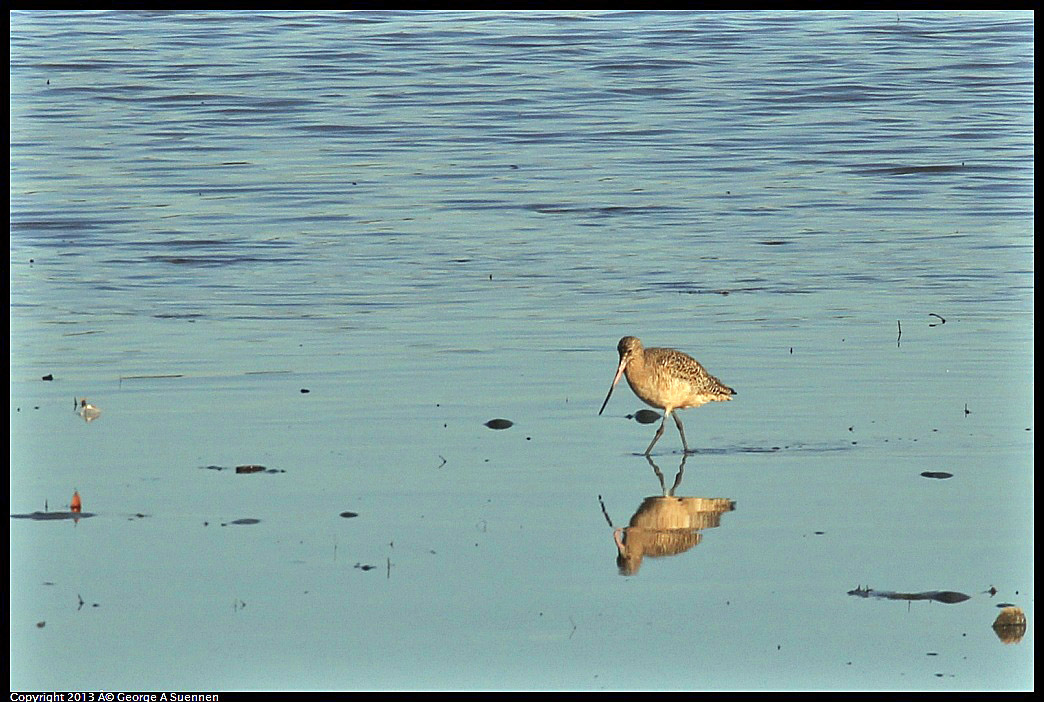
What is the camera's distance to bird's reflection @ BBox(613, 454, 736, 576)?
670cm

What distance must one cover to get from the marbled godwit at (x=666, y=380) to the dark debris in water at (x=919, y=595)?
268cm

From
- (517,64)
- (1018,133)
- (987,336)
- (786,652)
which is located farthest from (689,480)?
(517,64)

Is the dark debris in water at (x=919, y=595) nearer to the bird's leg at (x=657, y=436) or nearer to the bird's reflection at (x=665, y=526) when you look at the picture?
the bird's reflection at (x=665, y=526)

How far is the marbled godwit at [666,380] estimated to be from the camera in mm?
8914

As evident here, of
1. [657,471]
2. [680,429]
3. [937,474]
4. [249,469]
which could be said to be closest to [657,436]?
[680,429]

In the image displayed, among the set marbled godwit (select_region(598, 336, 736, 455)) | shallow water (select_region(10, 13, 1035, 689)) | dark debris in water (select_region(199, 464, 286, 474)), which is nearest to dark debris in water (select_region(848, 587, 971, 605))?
shallow water (select_region(10, 13, 1035, 689))

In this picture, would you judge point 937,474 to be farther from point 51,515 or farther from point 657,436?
point 51,515

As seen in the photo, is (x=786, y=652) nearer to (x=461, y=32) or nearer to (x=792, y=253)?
(x=792, y=253)

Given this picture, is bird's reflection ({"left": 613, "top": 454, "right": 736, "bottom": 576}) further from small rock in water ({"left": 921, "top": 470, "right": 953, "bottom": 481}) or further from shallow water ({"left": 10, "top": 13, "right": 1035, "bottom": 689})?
small rock in water ({"left": 921, "top": 470, "right": 953, "bottom": 481})

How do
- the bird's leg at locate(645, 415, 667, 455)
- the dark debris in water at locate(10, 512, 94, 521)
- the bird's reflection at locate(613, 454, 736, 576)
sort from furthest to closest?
1. the bird's leg at locate(645, 415, 667, 455)
2. the dark debris in water at locate(10, 512, 94, 521)
3. the bird's reflection at locate(613, 454, 736, 576)

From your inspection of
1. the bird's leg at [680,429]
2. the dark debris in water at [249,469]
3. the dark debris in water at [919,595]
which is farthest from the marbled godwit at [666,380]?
the dark debris in water at [919,595]

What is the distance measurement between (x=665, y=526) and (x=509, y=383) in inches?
101

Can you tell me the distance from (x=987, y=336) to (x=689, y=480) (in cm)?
376

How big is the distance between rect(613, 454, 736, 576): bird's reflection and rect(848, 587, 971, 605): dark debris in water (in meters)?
0.83
